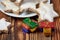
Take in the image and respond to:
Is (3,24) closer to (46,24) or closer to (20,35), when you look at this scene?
(20,35)

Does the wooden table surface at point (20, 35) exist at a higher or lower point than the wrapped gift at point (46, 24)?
lower

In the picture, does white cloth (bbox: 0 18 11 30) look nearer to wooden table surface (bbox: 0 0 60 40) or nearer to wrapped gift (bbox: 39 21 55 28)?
wooden table surface (bbox: 0 0 60 40)

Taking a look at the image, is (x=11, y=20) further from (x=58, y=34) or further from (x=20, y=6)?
(x=58, y=34)

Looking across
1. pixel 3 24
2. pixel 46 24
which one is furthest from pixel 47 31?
pixel 3 24

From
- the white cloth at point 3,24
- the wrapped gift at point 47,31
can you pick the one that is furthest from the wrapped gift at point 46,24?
the white cloth at point 3,24

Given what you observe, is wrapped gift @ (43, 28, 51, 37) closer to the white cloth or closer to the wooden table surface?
the wooden table surface

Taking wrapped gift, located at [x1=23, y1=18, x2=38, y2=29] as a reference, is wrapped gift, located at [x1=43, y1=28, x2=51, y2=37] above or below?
below

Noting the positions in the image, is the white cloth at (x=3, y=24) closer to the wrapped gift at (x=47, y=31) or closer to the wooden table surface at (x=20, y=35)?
the wooden table surface at (x=20, y=35)

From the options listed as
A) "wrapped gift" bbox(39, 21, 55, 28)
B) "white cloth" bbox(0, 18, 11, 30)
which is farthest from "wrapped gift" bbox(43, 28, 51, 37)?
"white cloth" bbox(0, 18, 11, 30)

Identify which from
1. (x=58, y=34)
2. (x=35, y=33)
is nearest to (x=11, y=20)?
(x=35, y=33)

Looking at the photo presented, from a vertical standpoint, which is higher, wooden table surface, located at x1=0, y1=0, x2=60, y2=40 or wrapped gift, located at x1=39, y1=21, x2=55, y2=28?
wrapped gift, located at x1=39, y1=21, x2=55, y2=28

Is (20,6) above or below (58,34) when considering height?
above

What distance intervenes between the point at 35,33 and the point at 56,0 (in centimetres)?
26

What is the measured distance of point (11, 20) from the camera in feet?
4.00
